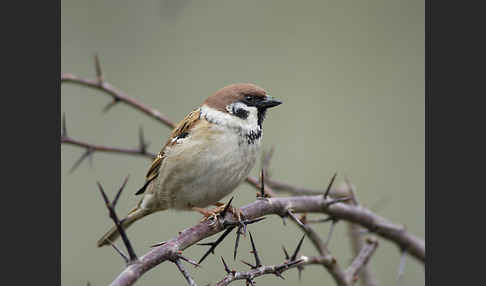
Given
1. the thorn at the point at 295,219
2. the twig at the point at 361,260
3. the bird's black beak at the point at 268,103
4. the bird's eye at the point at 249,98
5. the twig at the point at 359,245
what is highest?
the bird's eye at the point at 249,98

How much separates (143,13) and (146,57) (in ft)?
1.39

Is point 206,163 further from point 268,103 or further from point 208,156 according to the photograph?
point 268,103

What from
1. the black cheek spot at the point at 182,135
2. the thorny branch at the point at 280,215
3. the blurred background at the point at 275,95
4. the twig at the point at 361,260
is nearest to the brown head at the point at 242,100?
the black cheek spot at the point at 182,135

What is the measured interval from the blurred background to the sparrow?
1004mm

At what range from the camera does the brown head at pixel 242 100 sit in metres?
3.50

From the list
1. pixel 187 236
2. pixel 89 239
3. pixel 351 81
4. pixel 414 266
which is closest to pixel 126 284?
pixel 187 236

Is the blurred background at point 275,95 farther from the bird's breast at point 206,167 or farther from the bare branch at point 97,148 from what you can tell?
the bird's breast at point 206,167

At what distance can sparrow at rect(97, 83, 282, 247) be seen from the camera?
331 cm

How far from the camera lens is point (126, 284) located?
184cm

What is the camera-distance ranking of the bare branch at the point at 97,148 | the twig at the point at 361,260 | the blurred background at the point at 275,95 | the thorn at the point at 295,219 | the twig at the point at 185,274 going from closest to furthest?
the twig at the point at 185,274, the thorn at the point at 295,219, the twig at the point at 361,260, the bare branch at the point at 97,148, the blurred background at the point at 275,95

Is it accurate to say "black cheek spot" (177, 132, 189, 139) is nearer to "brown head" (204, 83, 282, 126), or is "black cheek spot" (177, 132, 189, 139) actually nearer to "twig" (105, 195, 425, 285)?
"brown head" (204, 83, 282, 126)

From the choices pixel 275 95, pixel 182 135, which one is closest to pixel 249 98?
pixel 182 135

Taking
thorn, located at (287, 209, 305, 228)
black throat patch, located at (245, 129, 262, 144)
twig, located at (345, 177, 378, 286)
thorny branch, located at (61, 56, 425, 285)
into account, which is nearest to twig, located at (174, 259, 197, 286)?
thorny branch, located at (61, 56, 425, 285)

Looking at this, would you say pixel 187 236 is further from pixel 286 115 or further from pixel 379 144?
pixel 379 144
